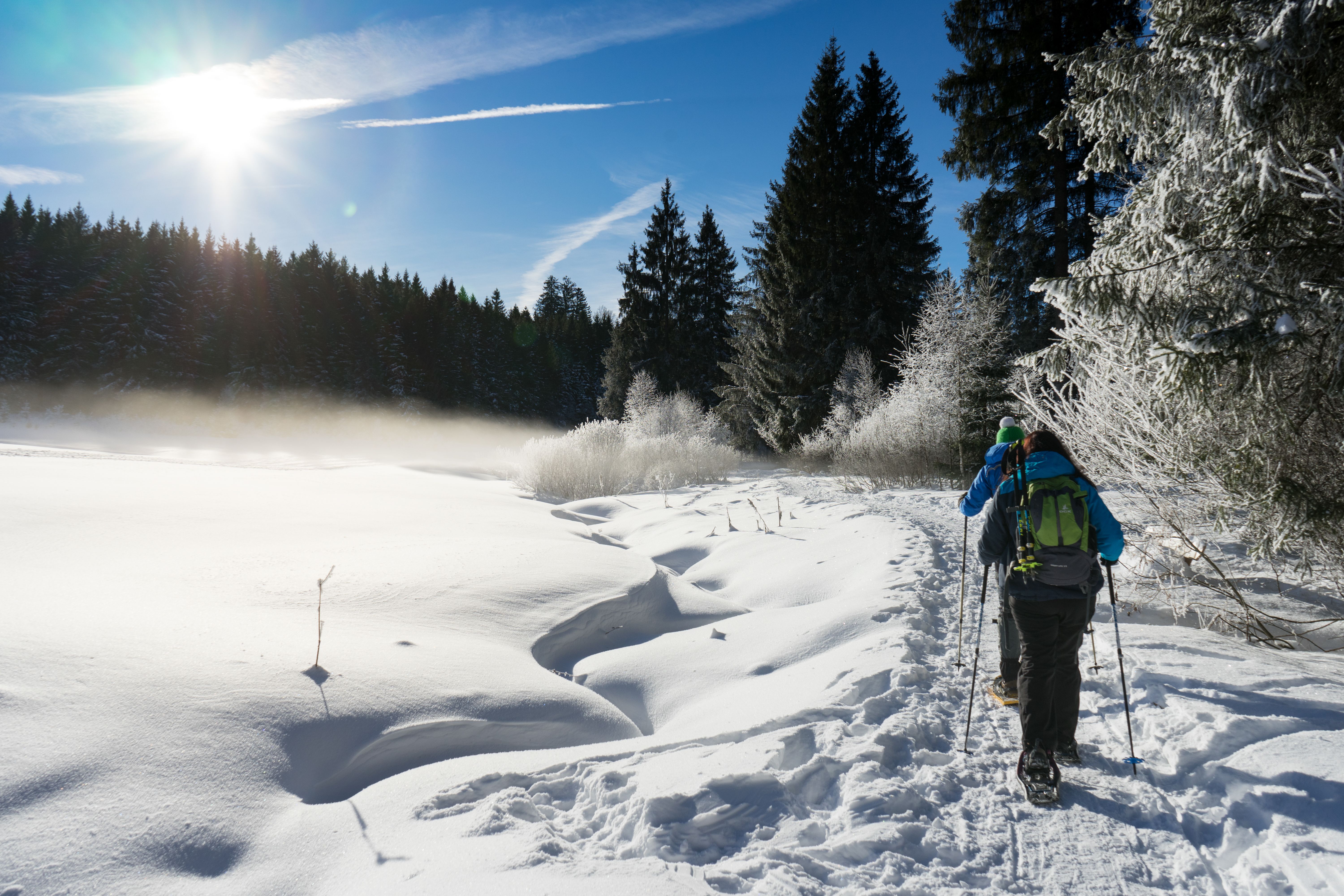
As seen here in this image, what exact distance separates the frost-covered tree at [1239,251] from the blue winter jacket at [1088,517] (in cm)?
151

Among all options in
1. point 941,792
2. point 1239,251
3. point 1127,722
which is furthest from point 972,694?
point 1239,251

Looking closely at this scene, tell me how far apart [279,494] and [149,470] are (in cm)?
330

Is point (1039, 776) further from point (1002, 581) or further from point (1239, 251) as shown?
point (1239, 251)

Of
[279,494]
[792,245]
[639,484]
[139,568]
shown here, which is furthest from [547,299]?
[139,568]

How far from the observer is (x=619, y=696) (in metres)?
4.39

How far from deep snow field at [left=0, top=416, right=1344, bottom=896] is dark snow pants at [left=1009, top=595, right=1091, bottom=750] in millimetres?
266

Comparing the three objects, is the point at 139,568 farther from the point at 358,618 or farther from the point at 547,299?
the point at 547,299

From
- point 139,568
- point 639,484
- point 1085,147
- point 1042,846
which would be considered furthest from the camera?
point 639,484

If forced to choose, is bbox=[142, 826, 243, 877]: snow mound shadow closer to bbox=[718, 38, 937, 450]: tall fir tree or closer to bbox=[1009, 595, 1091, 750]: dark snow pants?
bbox=[1009, 595, 1091, 750]: dark snow pants

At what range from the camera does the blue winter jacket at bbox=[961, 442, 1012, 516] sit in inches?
142

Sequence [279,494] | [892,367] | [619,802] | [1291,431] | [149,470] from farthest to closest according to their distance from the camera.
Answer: [892,367], [149,470], [279,494], [1291,431], [619,802]

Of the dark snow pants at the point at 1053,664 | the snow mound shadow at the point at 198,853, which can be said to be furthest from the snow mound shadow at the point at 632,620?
the dark snow pants at the point at 1053,664

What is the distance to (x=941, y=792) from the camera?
285 cm

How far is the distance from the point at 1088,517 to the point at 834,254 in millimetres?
22730
